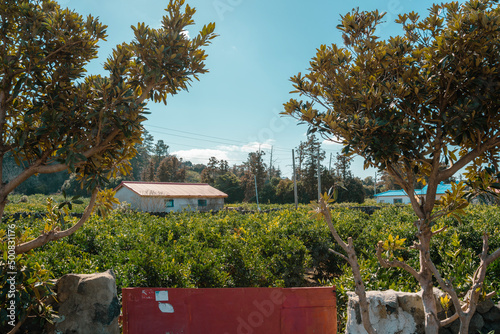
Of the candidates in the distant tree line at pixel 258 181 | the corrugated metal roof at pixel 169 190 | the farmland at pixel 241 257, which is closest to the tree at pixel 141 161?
the distant tree line at pixel 258 181

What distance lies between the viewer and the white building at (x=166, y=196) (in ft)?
101

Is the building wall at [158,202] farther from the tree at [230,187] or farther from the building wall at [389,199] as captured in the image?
the building wall at [389,199]

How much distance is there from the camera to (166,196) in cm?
3159

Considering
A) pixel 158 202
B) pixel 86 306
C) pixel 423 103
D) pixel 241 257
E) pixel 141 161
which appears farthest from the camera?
A: pixel 141 161

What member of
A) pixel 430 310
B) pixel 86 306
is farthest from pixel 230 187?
pixel 430 310

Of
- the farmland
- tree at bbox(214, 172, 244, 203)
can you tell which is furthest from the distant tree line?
the farmland

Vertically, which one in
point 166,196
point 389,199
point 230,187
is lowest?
point 166,196

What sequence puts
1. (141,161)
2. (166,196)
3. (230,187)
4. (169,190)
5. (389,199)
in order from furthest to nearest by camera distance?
(141,161)
(230,187)
(389,199)
(169,190)
(166,196)

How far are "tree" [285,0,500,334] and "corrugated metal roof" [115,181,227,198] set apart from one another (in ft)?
94.9

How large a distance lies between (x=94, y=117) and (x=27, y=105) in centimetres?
94

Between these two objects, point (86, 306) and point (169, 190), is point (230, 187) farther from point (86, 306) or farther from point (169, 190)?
point (86, 306)

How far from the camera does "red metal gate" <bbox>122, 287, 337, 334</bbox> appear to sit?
415cm

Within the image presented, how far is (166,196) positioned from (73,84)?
29031 mm

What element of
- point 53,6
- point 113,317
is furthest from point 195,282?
point 53,6
